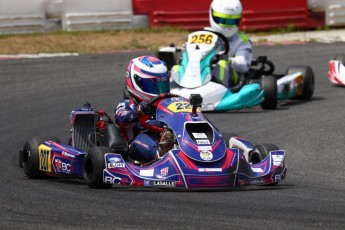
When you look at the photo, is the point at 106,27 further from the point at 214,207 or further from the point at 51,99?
the point at 214,207

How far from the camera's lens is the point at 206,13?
17.9 m

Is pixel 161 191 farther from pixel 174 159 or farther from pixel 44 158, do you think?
pixel 44 158

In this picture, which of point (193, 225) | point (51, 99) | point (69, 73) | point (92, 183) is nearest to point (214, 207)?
point (193, 225)

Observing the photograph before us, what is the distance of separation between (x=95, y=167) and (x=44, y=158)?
929mm

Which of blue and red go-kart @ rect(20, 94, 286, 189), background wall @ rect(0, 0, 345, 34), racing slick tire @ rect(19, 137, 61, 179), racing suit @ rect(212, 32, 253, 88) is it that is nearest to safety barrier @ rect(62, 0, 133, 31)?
background wall @ rect(0, 0, 345, 34)

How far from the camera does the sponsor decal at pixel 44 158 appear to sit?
8.21m

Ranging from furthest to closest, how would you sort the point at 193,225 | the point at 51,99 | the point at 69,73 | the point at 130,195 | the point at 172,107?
1. the point at 69,73
2. the point at 51,99
3. the point at 172,107
4. the point at 130,195
5. the point at 193,225

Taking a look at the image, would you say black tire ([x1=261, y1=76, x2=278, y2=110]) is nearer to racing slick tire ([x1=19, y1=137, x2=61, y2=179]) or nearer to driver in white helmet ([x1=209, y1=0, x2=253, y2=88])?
driver in white helmet ([x1=209, y1=0, x2=253, y2=88])

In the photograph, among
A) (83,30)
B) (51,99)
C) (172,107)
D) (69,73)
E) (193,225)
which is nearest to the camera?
(193,225)

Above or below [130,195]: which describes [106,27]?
below

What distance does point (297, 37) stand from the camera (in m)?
18.1

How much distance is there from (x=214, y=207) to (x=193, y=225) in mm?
673

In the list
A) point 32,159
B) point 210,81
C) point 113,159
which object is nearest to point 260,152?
point 113,159

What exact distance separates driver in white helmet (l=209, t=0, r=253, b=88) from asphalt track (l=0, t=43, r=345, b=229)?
1.65 ft
